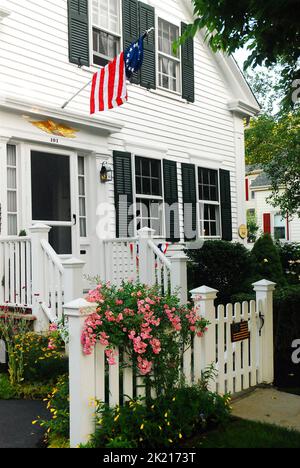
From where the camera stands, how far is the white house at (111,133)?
299 inches

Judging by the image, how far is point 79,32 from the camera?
880cm

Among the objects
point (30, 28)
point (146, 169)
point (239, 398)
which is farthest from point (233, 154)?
point (239, 398)

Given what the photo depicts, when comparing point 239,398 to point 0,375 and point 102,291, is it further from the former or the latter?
point 0,375

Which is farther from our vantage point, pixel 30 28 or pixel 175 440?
pixel 30 28

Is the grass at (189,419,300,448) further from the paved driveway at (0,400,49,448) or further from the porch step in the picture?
Result: the porch step

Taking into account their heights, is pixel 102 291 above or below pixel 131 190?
below

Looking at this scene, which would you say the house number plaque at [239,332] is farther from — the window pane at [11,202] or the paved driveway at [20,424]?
the window pane at [11,202]

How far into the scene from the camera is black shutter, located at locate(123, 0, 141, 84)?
968cm

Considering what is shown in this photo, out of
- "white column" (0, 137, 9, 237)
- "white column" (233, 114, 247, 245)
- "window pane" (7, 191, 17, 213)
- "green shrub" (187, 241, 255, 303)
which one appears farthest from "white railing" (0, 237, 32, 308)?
"white column" (233, 114, 247, 245)

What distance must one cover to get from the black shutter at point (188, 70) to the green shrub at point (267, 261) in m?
3.57

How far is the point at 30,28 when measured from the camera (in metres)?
8.04

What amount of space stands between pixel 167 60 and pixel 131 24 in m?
1.36

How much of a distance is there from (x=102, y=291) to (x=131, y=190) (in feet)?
18.2
